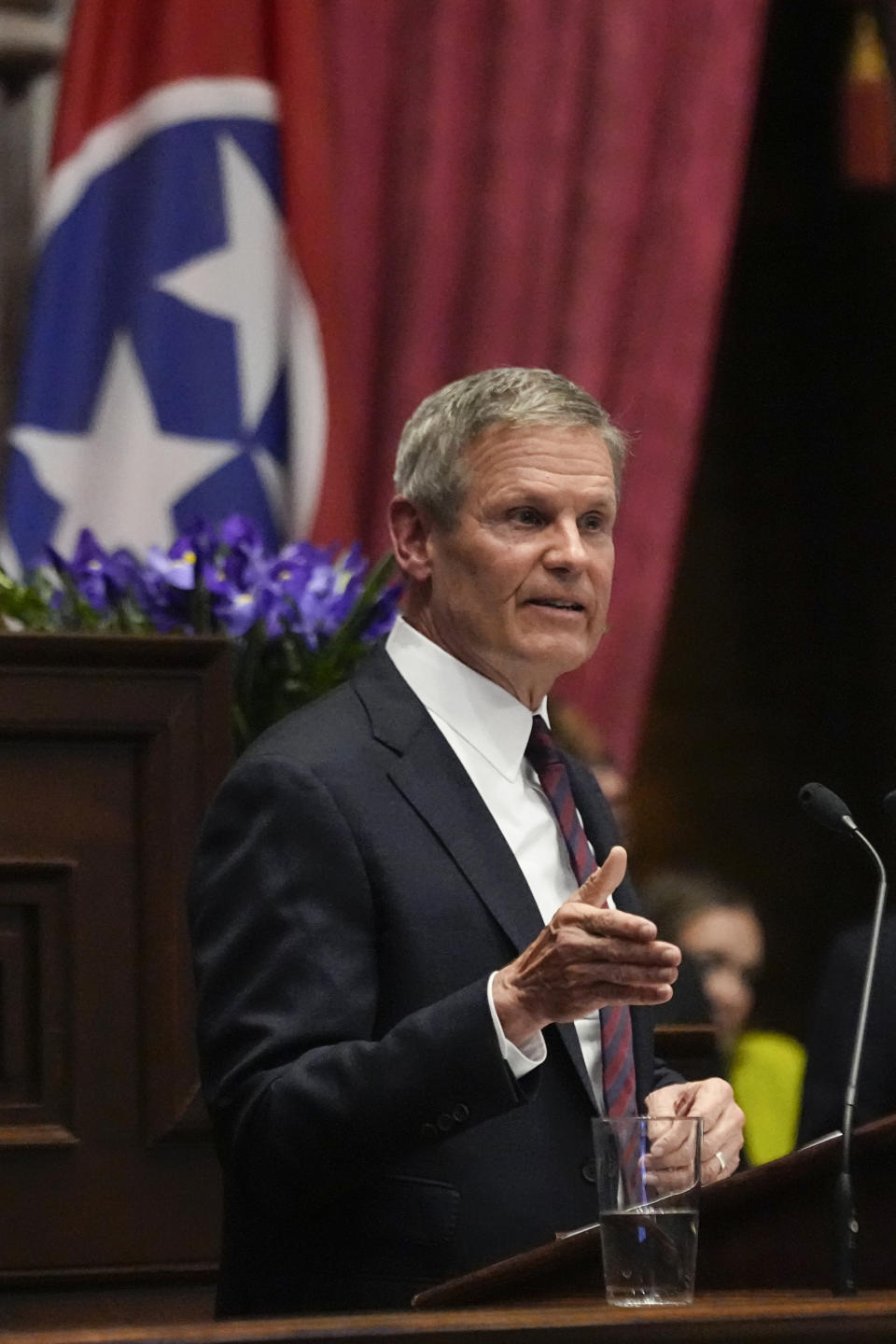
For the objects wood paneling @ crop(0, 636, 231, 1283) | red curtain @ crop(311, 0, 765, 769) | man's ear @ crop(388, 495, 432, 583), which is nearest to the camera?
man's ear @ crop(388, 495, 432, 583)

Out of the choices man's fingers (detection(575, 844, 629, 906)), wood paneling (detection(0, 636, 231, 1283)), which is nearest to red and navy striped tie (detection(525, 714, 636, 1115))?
man's fingers (detection(575, 844, 629, 906))

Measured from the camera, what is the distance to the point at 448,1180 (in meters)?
1.97

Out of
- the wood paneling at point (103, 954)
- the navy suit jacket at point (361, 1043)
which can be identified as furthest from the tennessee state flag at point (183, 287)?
the navy suit jacket at point (361, 1043)

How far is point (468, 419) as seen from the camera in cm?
226

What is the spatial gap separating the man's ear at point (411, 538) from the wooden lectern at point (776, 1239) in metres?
0.85

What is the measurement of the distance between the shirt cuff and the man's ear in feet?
1.95

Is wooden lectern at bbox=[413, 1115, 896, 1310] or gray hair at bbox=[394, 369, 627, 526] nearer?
wooden lectern at bbox=[413, 1115, 896, 1310]

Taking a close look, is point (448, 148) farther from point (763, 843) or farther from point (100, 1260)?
point (100, 1260)

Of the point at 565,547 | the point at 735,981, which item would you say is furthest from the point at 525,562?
the point at 735,981

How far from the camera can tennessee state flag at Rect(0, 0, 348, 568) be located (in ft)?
13.3

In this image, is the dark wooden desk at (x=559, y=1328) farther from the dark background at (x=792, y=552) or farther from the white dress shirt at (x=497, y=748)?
the dark background at (x=792, y=552)

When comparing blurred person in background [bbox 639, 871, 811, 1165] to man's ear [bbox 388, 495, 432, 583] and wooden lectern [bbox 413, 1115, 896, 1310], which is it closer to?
man's ear [bbox 388, 495, 432, 583]

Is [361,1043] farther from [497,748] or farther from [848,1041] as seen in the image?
[848,1041]

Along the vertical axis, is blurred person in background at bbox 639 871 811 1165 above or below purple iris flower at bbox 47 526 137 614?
below
